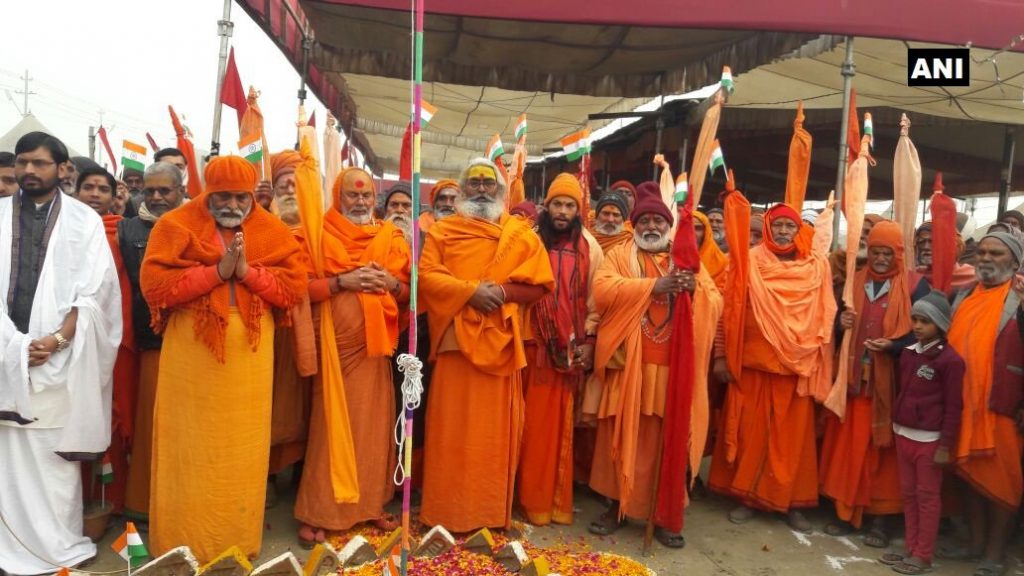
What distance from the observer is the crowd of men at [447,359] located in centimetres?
310

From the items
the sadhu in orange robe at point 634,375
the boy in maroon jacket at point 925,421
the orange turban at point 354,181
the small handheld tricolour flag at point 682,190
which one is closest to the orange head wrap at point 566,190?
the sadhu in orange robe at point 634,375

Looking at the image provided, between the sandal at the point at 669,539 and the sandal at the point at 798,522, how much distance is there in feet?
2.66

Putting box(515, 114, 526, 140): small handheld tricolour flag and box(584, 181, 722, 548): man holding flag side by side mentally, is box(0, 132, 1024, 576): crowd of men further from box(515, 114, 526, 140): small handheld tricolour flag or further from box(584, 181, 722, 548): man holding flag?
box(515, 114, 526, 140): small handheld tricolour flag

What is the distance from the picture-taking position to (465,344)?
11.7 feet

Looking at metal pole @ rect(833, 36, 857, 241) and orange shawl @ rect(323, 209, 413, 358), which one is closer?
orange shawl @ rect(323, 209, 413, 358)

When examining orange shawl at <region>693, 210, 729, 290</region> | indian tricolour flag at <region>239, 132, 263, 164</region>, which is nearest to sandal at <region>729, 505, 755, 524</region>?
orange shawl at <region>693, 210, 729, 290</region>

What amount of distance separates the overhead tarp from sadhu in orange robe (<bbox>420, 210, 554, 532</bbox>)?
3.23m

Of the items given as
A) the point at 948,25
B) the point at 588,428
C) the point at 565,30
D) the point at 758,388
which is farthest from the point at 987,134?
the point at 588,428

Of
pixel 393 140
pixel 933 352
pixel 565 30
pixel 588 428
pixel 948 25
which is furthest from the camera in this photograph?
pixel 393 140

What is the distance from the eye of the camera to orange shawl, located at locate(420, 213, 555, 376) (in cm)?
356

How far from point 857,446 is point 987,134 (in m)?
6.82

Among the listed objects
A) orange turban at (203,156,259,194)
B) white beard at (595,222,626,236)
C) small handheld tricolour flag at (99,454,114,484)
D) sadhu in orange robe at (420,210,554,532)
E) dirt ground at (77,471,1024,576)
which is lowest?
dirt ground at (77,471,1024,576)

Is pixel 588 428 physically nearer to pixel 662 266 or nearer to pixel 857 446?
pixel 662 266

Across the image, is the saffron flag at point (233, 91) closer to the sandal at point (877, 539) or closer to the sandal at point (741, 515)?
the sandal at point (741, 515)
